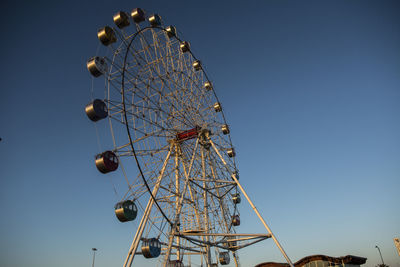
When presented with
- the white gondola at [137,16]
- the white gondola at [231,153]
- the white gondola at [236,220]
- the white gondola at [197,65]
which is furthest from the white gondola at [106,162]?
the white gondola at [236,220]

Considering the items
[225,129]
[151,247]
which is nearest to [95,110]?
[151,247]

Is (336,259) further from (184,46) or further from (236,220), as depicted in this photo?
(184,46)

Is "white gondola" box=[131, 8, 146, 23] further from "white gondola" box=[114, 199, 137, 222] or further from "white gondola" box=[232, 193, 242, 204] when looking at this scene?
"white gondola" box=[232, 193, 242, 204]

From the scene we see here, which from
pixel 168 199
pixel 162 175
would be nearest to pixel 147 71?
pixel 162 175

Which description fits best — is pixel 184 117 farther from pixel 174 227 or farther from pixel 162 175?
pixel 174 227

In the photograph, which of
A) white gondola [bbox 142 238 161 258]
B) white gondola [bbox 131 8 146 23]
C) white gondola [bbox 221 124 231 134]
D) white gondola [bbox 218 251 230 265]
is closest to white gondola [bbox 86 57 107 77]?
white gondola [bbox 131 8 146 23]

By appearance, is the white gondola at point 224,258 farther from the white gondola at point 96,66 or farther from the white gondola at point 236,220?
the white gondola at point 96,66

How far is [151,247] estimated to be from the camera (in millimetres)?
11188

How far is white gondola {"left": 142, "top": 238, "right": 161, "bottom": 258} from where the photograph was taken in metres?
11.0

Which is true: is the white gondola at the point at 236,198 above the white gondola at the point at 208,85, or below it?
below

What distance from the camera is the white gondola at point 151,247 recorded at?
1102 cm

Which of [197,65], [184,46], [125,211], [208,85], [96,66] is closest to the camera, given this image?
[125,211]

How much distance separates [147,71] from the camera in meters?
15.2

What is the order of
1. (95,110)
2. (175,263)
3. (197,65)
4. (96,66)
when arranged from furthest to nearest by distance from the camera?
(197,65) < (175,263) < (96,66) < (95,110)
